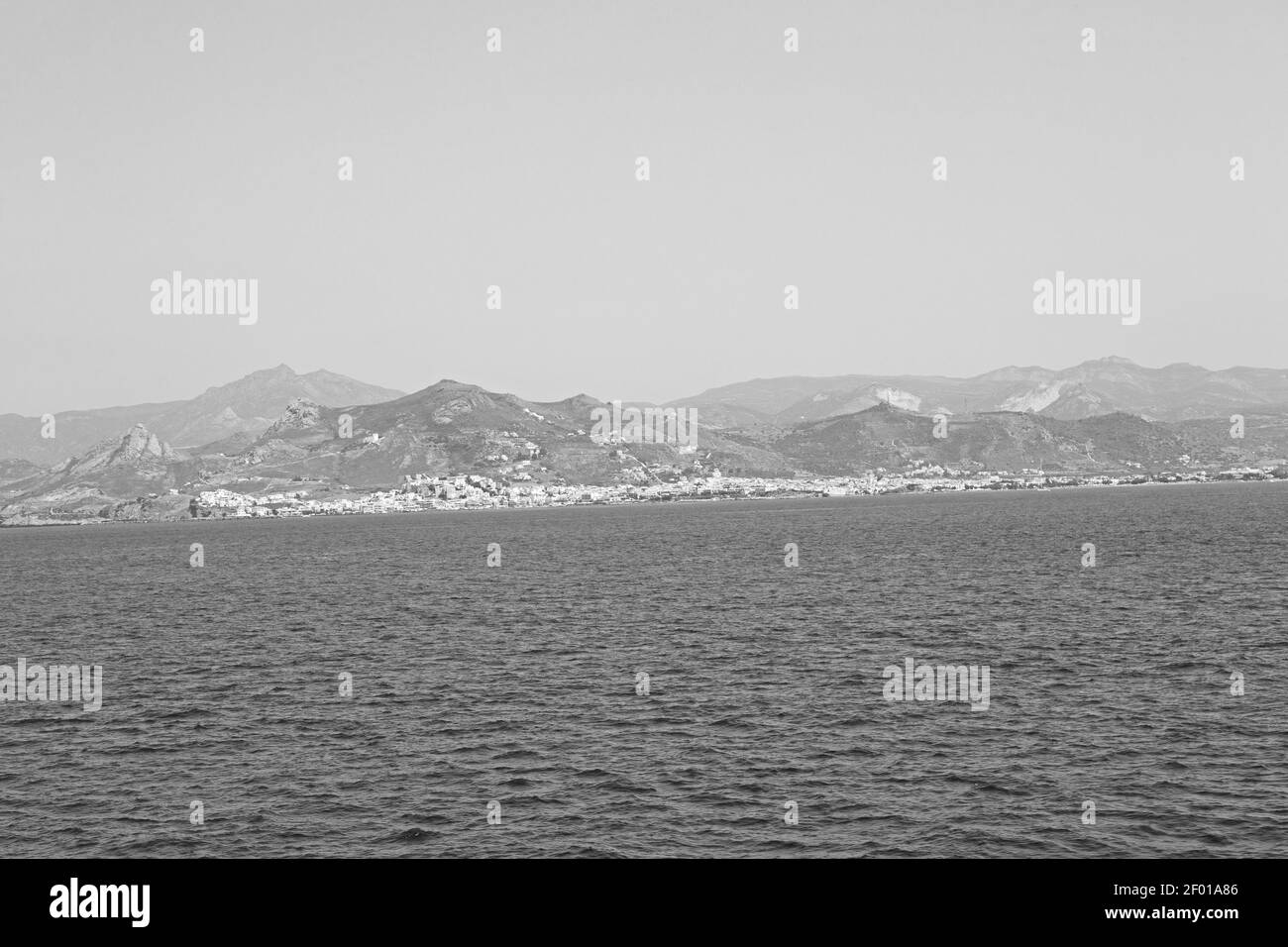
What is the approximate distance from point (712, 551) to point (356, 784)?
134 metres

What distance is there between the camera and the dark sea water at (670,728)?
38281 millimetres

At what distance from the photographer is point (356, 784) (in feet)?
146

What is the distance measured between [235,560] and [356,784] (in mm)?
155893

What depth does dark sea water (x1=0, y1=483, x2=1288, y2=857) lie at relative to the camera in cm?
3828

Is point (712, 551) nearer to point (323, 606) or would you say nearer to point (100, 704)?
point (323, 606)

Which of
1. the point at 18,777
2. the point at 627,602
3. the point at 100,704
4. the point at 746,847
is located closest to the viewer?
the point at 746,847

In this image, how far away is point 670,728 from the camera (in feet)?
173

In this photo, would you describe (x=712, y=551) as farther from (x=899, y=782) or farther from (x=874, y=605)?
(x=899, y=782)

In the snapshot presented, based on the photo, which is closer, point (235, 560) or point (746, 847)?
point (746, 847)
